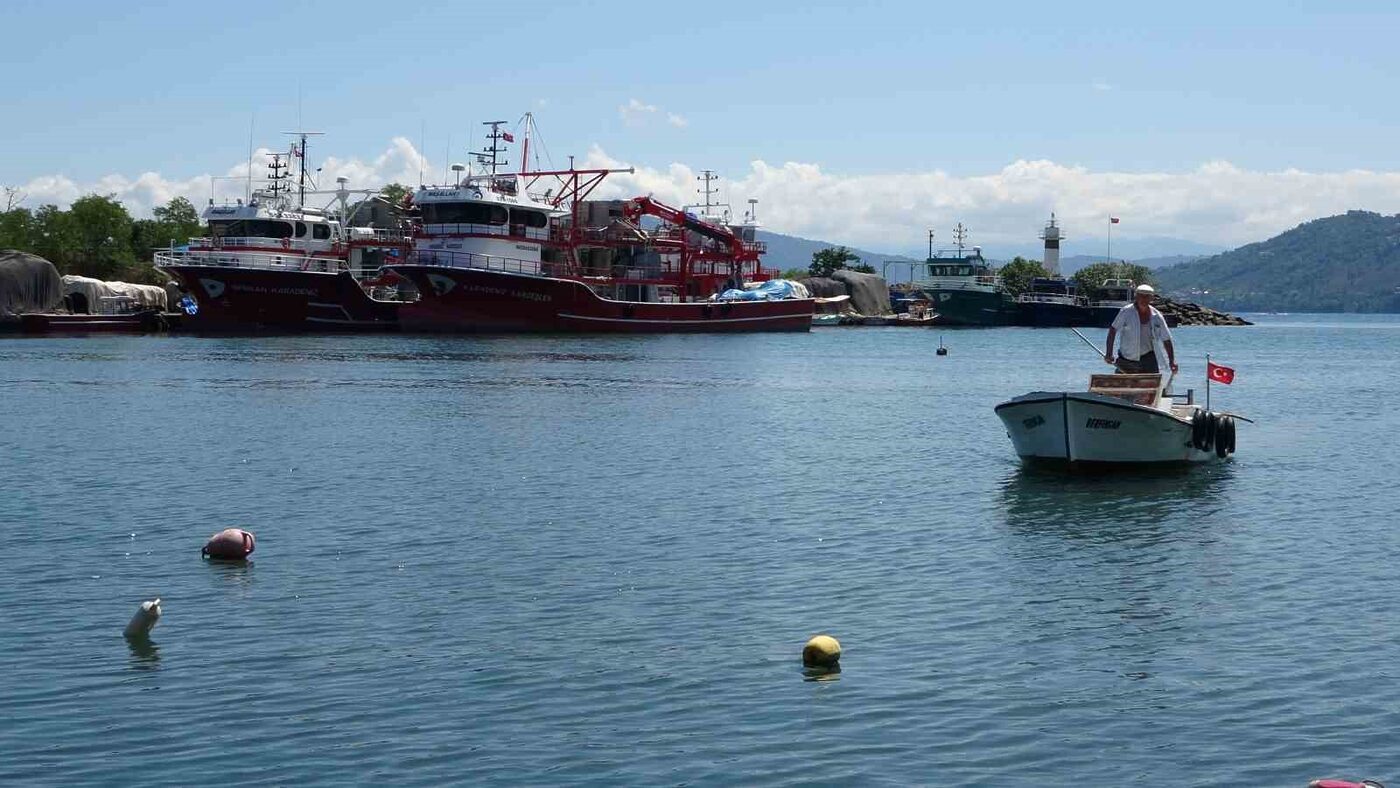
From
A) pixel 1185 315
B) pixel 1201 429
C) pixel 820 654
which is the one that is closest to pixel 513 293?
pixel 1201 429

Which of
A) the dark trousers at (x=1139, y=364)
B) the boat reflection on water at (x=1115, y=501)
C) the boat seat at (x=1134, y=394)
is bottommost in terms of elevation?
the boat reflection on water at (x=1115, y=501)

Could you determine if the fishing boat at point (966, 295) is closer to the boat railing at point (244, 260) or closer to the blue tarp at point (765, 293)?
the blue tarp at point (765, 293)

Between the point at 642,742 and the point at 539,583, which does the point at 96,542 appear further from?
the point at 642,742

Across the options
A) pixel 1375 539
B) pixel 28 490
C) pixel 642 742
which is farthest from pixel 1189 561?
pixel 28 490

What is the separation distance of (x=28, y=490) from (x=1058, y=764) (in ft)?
71.1

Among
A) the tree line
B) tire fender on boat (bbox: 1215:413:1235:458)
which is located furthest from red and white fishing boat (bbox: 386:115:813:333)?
tire fender on boat (bbox: 1215:413:1235:458)

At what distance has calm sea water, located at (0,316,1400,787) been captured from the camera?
1304cm

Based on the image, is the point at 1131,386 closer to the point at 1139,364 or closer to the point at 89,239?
the point at 1139,364

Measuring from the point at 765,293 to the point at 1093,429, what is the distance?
90.0 meters

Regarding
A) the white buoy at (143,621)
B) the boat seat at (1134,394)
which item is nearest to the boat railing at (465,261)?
the boat seat at (1134,394)

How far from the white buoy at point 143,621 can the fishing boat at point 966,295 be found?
146126 mm

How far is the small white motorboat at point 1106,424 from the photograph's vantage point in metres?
30.3

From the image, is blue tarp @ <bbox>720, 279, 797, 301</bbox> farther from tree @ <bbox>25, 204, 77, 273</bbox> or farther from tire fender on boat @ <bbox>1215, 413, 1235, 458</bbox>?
A: tire fender on boat @ <bbox>1215, 413, 1235, 458</bbox>

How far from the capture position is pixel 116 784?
12.1 m
